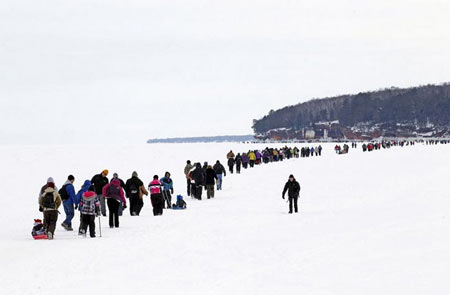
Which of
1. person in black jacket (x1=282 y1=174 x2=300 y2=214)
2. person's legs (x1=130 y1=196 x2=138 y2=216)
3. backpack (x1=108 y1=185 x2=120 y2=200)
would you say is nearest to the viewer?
backpack (x1=108 y1=185 x2=120 y2=200)

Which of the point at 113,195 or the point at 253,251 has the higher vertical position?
the point at 113,195

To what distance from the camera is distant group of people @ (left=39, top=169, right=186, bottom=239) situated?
1477 centimetres

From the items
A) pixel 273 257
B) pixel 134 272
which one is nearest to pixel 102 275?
pixel 134 272

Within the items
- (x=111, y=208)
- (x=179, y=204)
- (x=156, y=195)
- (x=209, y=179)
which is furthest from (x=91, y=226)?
(x=209, y=179)

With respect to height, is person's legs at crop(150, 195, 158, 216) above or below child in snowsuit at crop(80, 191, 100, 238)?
below

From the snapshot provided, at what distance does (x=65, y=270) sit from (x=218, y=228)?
567 cm

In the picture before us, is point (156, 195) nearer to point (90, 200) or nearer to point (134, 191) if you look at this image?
point (134, 191)

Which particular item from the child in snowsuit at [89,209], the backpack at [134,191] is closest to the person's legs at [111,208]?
the child in snowsuit at [89,209]

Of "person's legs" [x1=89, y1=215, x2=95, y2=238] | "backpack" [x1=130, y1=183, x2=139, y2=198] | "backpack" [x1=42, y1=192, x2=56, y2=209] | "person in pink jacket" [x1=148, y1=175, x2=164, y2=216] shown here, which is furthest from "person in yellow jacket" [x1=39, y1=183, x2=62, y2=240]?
"person in pink jacket" [x1=148, y1=175, x2=164, y2=216]

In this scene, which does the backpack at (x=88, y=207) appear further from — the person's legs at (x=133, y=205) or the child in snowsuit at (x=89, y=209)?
the person's legs at (x=133, y=205)

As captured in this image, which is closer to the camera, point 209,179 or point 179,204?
point 179,204

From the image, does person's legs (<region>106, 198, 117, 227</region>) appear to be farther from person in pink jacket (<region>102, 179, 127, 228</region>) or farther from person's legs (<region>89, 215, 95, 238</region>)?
person's legs (<region>89, 215, 95, 238</region>)

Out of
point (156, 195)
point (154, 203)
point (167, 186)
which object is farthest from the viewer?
point (167, 186)

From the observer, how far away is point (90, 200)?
597 inches
